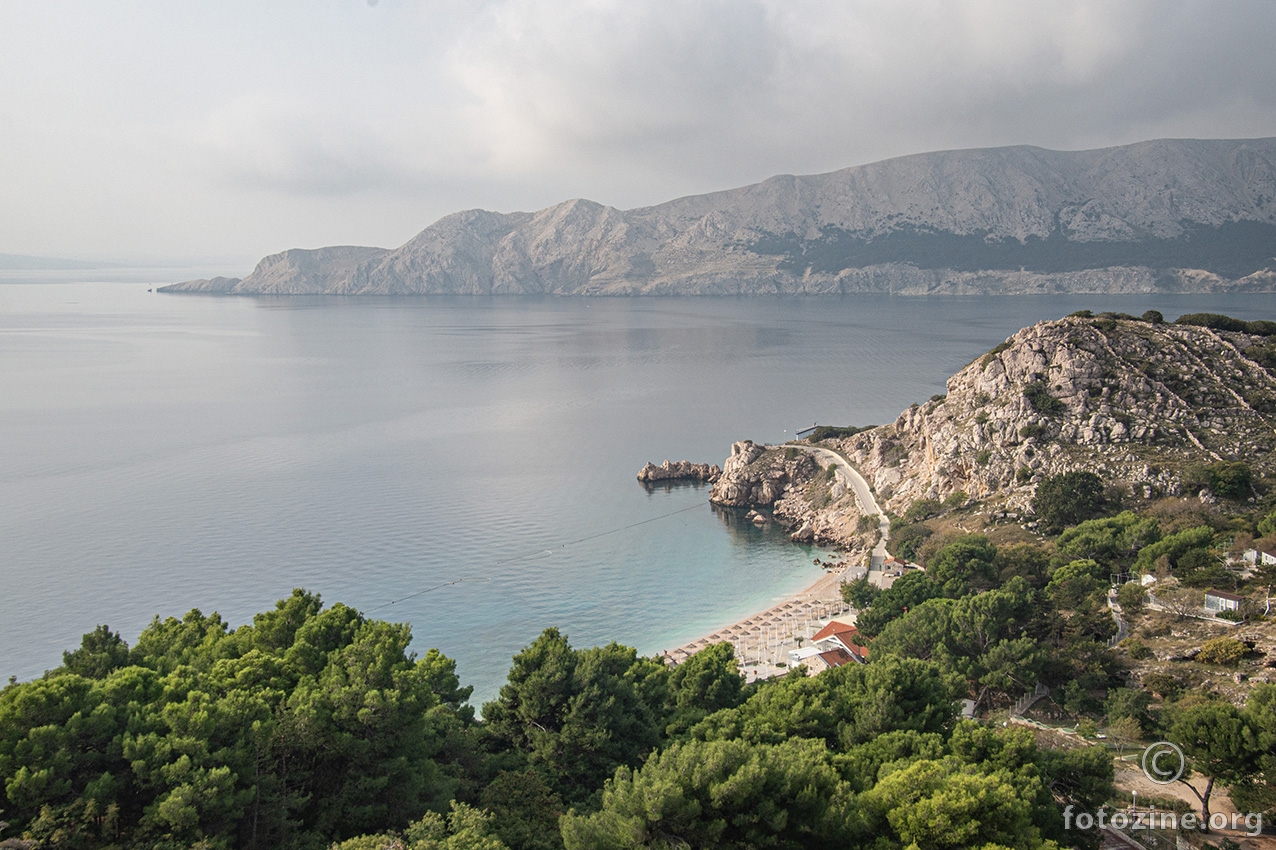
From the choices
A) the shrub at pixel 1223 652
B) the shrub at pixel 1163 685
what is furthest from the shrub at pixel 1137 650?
the shrub at pixel 1223 652

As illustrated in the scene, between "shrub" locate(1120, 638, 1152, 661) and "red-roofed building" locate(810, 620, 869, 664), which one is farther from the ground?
"shrub" locate(1120, 638, 1152, 661)

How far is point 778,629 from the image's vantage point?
4369cm

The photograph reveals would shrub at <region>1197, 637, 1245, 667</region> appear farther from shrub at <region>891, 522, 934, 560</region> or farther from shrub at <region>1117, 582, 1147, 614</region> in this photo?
shrub at <region>891, 522, 934, 560</region>

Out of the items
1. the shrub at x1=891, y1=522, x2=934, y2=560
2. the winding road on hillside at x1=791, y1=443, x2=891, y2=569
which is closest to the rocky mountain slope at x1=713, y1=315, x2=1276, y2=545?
the winding road on hillside at x1=791, y1=443, x2=891, y2=569

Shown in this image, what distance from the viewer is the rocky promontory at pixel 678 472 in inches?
2990

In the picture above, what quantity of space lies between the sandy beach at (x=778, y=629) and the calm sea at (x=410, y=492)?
A: 246 centimetres

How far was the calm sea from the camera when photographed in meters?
47.4

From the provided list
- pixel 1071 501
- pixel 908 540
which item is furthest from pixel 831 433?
pixel 1071 501

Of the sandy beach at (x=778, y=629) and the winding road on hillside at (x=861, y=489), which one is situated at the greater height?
the winding road on hillside at (x=861, y=489)

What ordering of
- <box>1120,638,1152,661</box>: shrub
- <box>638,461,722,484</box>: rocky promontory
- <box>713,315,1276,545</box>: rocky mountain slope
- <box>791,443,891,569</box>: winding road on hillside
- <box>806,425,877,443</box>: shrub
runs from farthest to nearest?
<box>806,425,877,443</box>: shrub
<box>638,461,722,484</box>: rocky promontory
<box>791,443,891,569</box>: winding road on hillside
<box>713,315,1276,545</box>: rocky mountain slope
<box>1120,638,1152,661</box>: shrub

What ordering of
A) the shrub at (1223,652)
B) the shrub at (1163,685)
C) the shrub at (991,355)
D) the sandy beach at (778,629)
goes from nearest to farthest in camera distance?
the shrub at (1163,685), the shrub at (1223,652), the sandy beach at (778,629), the shrub at (991,355)

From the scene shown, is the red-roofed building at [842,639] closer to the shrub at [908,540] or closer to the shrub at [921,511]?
the shrub at [908,540]

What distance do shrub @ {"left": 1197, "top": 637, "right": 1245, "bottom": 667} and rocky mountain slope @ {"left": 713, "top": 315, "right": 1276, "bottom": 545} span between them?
2147 cm

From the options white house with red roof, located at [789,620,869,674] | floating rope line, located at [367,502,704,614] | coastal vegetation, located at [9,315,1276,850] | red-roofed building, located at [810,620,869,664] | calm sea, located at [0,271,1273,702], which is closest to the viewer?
coastal vegetation, located at [9,315,1276,850]
